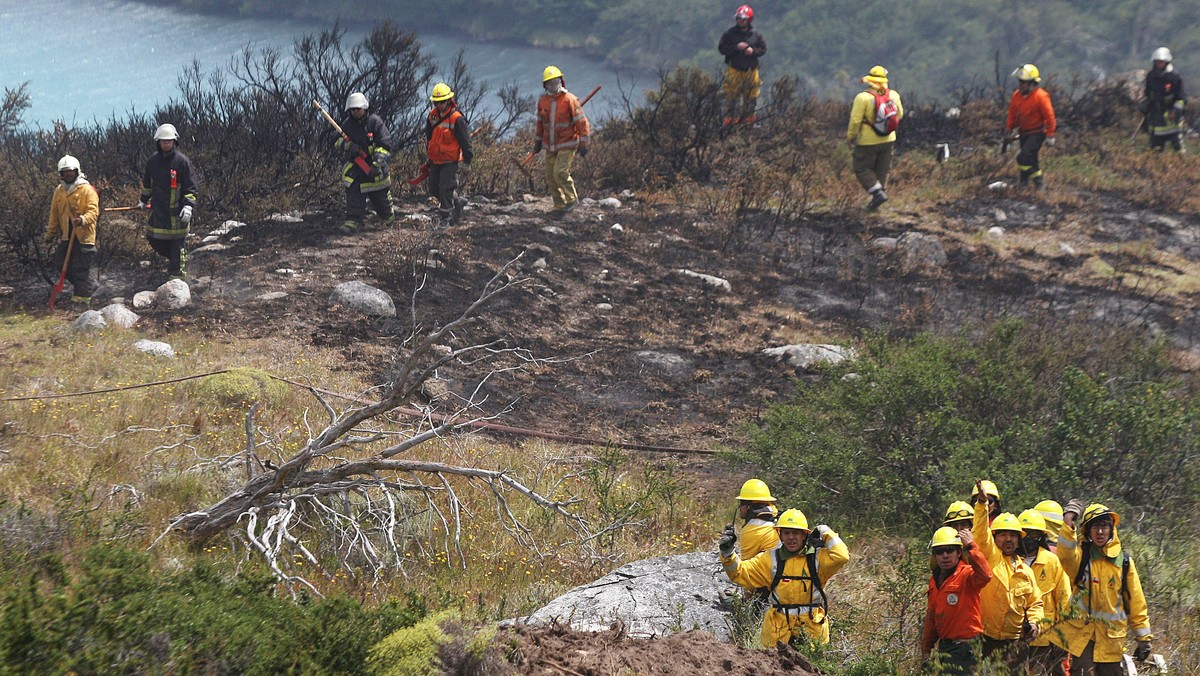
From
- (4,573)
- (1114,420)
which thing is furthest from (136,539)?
(1114,420)

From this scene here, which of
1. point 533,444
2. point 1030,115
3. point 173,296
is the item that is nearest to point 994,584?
point 533,444

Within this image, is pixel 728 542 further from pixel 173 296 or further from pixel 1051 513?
pixel 173 296

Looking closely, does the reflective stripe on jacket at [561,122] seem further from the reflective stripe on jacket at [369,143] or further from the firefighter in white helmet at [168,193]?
the firefighter in white helmet at [168,193]

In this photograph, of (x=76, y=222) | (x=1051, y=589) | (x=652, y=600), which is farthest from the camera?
(x=76, y=222)

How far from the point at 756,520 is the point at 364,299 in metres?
5.68

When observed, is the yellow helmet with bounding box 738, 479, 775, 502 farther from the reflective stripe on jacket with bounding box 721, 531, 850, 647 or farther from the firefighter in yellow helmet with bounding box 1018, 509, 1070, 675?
the firefighter in yellow helmet with bounding box 1018, 509, 1070, 675

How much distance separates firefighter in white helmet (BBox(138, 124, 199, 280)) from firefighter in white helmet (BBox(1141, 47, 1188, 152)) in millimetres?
12547

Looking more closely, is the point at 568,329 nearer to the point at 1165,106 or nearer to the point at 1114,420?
the point at 1114,420

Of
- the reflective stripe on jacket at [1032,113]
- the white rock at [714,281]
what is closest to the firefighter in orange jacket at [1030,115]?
the reflective stripe on jacket at [1032,113]

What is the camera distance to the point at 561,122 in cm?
1177

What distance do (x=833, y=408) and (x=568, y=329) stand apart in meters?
3.25

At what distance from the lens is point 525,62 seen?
126ft

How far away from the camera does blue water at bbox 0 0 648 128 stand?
25.2m

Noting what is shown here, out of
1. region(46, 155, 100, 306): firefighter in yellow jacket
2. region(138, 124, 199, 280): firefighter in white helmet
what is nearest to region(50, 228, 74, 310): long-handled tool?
region(46, 155, 100, 306): firefighter in yellow jacket
